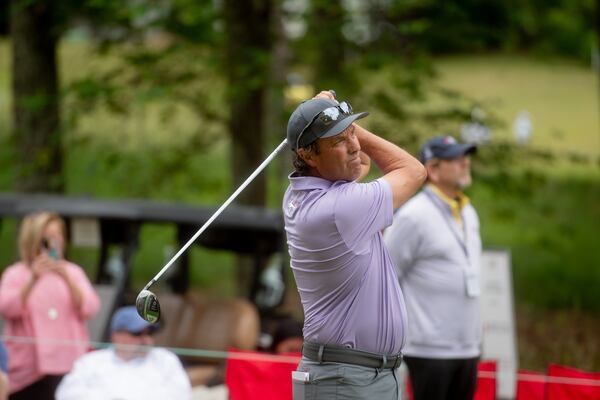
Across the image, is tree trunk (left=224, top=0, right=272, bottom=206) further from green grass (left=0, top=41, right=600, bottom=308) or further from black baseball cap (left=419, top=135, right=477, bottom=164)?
black baseball cap (left=419, top=135, right=477, bottom=164)

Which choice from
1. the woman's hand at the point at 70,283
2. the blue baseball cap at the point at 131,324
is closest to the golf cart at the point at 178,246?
the woman's hand at the point at 70,283

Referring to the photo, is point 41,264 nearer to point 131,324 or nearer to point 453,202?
point 131,324

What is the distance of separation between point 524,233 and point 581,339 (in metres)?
3.38

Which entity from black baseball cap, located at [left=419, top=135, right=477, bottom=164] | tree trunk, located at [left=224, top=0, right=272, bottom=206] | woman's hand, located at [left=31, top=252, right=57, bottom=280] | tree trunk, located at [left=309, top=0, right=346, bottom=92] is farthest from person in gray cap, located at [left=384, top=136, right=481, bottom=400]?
tree trunk, located at [left=309, top=0, right=346, bottom=92]

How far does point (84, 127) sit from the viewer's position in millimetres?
12750

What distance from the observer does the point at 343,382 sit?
4.00m

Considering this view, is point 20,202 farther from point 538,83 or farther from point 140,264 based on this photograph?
point 538,83

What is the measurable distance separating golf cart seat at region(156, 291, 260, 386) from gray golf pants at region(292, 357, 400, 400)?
4.67m

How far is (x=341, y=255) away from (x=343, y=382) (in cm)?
46

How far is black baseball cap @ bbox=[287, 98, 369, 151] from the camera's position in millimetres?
3879

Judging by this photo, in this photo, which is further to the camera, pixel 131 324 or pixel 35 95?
pixel 35 95

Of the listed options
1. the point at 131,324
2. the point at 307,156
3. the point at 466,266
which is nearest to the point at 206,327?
the point at 131,324

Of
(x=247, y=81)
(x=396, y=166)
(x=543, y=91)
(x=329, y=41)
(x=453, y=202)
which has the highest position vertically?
(x=543, y=91)

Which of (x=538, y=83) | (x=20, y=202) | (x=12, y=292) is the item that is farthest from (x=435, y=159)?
(x=538, y=83)
